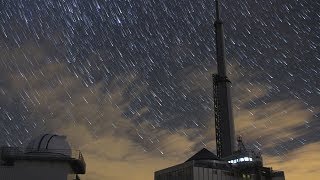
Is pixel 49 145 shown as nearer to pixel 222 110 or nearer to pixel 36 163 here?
pixel 36 163

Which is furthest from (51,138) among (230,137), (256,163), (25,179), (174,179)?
(230,137)

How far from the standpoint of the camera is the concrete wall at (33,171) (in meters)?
47.2

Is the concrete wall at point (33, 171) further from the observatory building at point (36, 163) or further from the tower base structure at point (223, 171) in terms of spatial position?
the tower base structure at point (223, 171)

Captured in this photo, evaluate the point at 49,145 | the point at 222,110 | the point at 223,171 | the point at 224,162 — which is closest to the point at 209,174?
the point at 223,171

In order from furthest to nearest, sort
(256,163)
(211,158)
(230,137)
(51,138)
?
1. (230,137)
2. (211,158)
3. (256,163)
4. (51,138)

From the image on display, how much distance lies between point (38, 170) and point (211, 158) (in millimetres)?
25713

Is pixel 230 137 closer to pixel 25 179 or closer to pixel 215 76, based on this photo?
pixel 215 76

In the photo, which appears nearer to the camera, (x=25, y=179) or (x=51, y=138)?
(x=25, y=179)

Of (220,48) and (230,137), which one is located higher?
(220,48)

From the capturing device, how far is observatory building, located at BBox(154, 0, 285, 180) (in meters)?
51.8

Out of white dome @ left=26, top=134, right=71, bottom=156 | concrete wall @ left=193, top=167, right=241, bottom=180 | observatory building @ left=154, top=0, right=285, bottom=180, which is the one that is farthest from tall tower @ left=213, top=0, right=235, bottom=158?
white dome @ left=26, top=134, right=71, bottom=156

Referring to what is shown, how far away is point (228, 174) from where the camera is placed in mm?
53125

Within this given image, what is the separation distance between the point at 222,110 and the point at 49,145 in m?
38.4

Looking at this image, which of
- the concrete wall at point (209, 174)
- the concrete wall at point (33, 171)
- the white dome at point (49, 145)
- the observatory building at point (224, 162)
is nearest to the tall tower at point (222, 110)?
the observatory building at point (224, 162)
